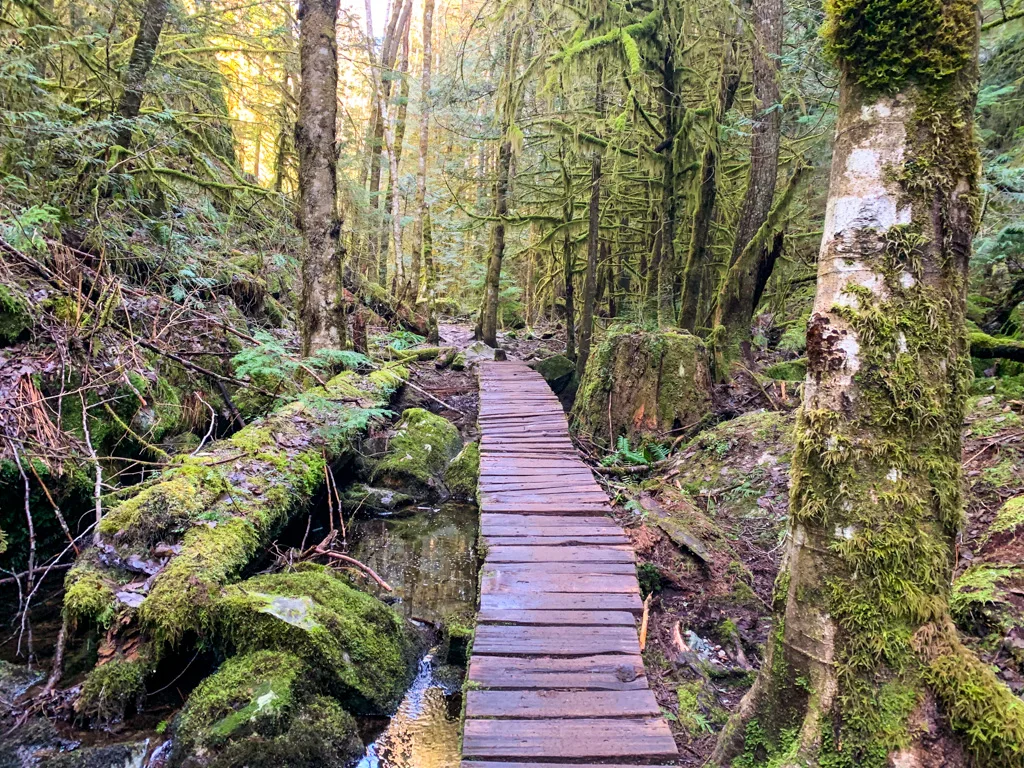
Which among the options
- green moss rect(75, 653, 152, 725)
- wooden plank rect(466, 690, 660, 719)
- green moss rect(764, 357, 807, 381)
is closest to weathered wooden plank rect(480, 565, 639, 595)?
wooden plank rect(466, 690, 660, 719)

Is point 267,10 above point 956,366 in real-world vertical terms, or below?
above

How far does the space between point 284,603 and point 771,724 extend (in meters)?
2.99

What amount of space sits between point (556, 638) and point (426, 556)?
10.2ft

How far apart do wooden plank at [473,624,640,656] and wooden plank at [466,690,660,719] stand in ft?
1.11

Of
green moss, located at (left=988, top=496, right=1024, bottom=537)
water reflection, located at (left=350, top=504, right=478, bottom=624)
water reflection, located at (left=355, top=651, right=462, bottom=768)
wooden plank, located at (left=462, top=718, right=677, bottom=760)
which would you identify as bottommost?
water reflection, located at (left=355, top=651, right=462, bottom=768)

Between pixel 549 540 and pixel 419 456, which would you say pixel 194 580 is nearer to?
pixel 549 540

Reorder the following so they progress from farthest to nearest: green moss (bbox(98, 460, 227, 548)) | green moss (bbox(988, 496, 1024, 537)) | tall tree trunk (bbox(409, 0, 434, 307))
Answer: tall tree trunk (bbox(409, 0, 434, 307)), green moss (bbox(98, 460, 227, 548)), green moss (bbox(988, 496, 1024, 537))

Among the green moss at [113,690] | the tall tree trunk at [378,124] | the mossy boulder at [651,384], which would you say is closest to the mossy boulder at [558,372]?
the mossy boulder at [651,384]

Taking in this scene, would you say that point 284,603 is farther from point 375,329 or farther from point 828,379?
point 375,329

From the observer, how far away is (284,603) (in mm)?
3867

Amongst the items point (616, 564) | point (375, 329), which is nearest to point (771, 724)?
point (616, 564)

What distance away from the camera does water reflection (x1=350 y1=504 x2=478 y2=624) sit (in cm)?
552

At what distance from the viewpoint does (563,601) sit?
13.1 ft

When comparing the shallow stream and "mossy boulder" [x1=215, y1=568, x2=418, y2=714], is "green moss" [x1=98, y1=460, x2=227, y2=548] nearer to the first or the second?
"mossy boulder" [x1=215, y1=568, x2=418, y2=714]
